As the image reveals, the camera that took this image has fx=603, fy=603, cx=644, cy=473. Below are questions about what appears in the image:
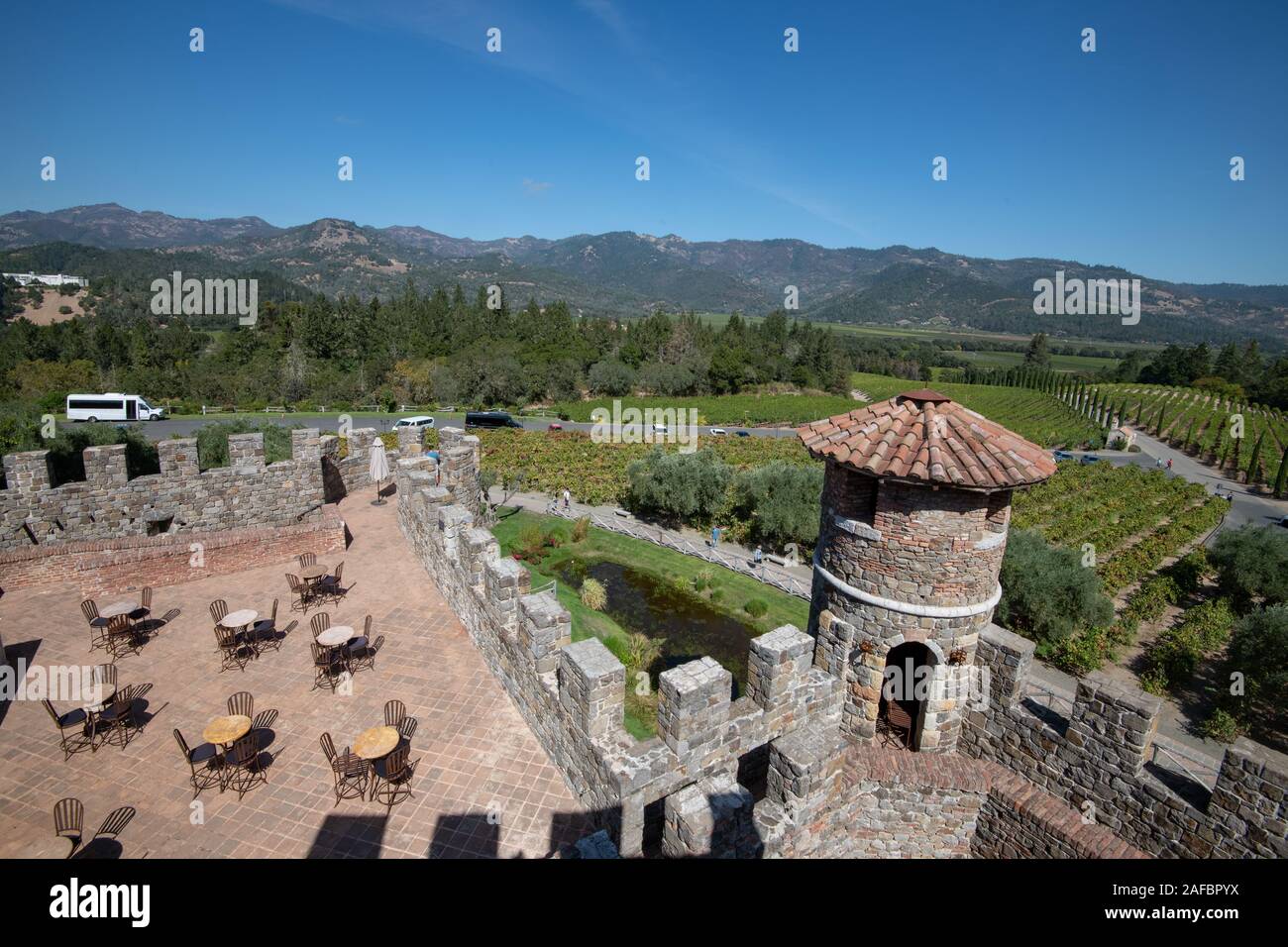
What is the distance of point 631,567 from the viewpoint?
2502 centimetres

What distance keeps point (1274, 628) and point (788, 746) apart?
2075cm

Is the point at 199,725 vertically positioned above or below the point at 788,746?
below

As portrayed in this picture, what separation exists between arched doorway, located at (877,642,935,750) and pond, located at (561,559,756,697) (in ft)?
28.3

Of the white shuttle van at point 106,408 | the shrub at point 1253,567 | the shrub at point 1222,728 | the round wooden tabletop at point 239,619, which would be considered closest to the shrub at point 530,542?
the round wooden tabletop at point 239,619

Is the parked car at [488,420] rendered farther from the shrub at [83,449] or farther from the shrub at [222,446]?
the shrub at [83,449]

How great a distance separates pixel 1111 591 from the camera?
A: 25.3m

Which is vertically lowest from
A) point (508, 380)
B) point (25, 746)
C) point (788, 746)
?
point (25, 746)

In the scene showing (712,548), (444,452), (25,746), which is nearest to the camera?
(25,746)

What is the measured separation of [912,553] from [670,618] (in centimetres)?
1403

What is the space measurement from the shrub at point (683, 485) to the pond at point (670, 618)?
6.57 metres
